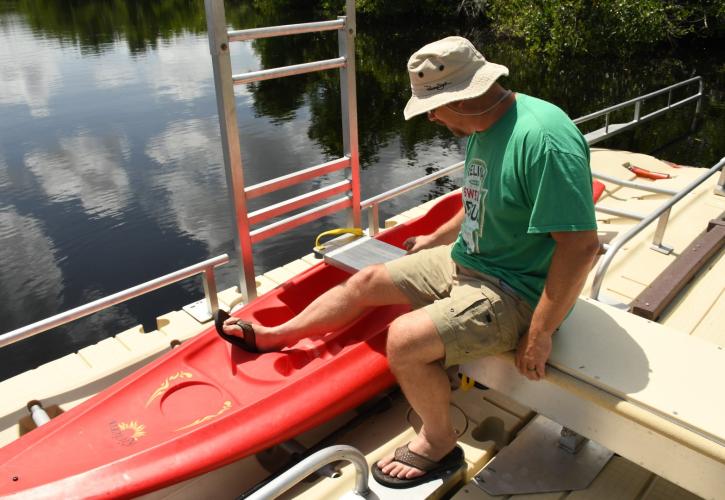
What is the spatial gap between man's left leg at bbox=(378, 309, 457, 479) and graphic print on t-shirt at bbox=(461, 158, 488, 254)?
0.40m

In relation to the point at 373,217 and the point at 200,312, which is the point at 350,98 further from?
the point at 200,312

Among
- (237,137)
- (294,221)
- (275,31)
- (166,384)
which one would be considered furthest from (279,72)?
(166,384)

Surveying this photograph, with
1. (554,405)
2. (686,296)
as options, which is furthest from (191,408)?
(686,296)

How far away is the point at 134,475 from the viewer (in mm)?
2715

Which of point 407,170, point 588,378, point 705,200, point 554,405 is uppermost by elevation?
point 588,378

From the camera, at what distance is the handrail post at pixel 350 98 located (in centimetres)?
439

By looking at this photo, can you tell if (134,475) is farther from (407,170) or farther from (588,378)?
(407,170)

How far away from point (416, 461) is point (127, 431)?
1429 mm

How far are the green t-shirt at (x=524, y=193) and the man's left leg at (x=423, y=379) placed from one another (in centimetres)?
40

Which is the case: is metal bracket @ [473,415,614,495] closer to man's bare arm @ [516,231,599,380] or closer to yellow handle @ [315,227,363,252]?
man's bare arm @ [516,231,599,380]

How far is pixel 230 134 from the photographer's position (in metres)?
3.87

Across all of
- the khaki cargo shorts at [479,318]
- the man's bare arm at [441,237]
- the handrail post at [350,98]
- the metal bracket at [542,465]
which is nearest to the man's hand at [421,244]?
the man's bare arm at [441,237]

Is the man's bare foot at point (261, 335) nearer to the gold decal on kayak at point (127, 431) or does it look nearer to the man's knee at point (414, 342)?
the gold decal on kayak at point (127, 431)

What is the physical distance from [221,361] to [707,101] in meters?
16.1
